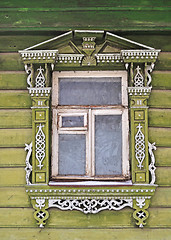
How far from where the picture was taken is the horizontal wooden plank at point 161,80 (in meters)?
3.30

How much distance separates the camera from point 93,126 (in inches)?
128

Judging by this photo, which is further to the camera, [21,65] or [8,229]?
[21,65]

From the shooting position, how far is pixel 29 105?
3.28 meters

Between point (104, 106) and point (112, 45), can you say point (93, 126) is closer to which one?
point (104, 106)

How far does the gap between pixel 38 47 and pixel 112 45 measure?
0.79 m

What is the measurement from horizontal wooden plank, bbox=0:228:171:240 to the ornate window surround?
0.11 m

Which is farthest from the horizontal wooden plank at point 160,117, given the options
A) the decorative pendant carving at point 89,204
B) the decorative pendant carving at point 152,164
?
the decorative pendant carving at point 89,204

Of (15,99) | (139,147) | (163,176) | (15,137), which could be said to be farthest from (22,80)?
(163,176)

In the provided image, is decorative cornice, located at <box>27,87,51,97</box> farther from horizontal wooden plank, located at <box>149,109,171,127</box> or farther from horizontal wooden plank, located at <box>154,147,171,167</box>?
horizontal wooden plank, located at <box>154,147,171,167</box>

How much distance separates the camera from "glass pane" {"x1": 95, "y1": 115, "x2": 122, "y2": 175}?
3225mm

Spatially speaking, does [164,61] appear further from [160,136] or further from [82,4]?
[82,4]

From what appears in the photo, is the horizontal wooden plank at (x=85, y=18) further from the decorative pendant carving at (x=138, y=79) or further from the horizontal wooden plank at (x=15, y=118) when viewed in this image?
the horizontal wooden plank at (x=15, y=118)

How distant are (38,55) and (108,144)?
3.88 feet

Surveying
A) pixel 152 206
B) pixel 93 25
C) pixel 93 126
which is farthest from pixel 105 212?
pixel 93 25
